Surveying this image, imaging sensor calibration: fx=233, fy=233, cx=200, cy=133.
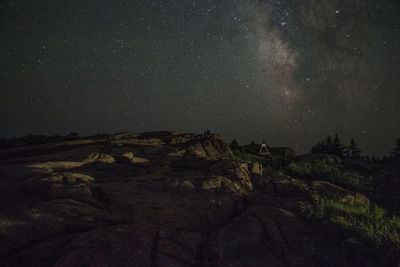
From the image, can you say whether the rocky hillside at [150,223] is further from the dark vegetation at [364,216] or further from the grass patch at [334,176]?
the grass patch at [334,176]

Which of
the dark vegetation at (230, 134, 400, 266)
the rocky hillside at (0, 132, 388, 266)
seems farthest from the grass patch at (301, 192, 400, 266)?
the rocky hillside at (0, 132, 388, 266)

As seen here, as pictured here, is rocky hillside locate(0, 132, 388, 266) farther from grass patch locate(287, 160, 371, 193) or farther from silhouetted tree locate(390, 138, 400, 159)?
silhouetted tree locate(390, 138, 400, 159)

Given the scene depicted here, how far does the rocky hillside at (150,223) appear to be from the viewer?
4.68 meters

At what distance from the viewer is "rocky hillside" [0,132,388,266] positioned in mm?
4684

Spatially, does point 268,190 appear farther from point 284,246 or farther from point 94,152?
point 94,152

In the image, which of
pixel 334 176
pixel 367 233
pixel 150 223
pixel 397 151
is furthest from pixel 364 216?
pixel 397 151

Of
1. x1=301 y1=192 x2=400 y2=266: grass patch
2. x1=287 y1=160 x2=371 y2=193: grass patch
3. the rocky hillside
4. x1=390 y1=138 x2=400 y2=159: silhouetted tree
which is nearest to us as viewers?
the rocky hillside

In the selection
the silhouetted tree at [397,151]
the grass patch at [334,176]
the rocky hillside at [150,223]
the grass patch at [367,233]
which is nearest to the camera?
the rocky hillside at [150,223]

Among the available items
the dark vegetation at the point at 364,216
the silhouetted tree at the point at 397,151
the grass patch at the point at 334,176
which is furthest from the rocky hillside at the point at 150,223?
the silhouetted tree at the point at 397,151

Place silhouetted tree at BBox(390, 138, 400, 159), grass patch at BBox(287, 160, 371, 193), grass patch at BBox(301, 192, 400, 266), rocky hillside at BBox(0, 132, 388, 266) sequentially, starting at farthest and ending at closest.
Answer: silhouetted tree at BBox(390, 138, 400, 159), grass patch at BBox(287, 160, 371, 193), grass patch at BBox(301, 192, 400, 266), rocky hillside at BBox(0, 132, 388, 266)

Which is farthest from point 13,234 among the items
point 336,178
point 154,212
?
point 336,178

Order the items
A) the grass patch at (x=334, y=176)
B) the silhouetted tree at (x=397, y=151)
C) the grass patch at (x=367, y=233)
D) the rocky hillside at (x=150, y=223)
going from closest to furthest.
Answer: the rocky hillside at (x=150, y=223)
the grass patch at (x=367, y=233)
the grass patch at (x=334, y=176)
the silhouetted tree at (x=397, y=151)

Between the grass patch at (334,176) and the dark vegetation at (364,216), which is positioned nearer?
the dark vegetation at (364,216)

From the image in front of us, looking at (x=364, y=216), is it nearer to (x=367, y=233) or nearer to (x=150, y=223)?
(x=367, y=233)
